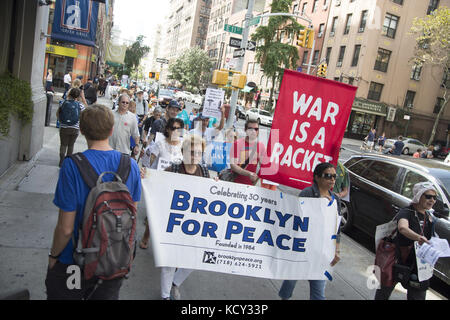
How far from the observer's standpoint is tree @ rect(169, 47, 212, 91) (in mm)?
69312

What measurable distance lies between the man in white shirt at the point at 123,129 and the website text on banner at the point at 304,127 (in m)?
3.39

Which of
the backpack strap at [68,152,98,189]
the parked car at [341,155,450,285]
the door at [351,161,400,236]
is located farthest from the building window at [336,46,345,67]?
the backpack strap at [68,152,98,189]

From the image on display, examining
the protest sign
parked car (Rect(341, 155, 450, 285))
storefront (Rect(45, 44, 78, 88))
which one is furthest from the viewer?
storefront (Rect(45, 44, 78, 88))

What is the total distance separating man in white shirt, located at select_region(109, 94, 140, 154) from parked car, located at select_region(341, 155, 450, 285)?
3.91 m

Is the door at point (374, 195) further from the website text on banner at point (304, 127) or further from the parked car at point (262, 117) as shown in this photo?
the parked car at point (262, 117)

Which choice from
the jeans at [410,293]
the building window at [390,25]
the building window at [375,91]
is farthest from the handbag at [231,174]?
the building window at [390,25]

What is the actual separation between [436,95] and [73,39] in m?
43.0

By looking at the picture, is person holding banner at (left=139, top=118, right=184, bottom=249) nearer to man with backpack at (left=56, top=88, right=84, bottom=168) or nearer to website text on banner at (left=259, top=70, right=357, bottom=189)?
website text on banner at (left=259, top=70, right=357, bottom=189)

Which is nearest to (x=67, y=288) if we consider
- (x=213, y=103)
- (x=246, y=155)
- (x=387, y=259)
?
(x=387, y=259)

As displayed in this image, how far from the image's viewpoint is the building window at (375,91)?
127 feet

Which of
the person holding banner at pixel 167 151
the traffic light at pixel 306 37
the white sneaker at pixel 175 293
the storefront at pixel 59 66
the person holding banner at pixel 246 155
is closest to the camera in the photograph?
the white sneaker at pixel 175 293

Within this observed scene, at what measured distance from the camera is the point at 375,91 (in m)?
Answer: 39.1

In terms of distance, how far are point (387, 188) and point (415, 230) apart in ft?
10.6
